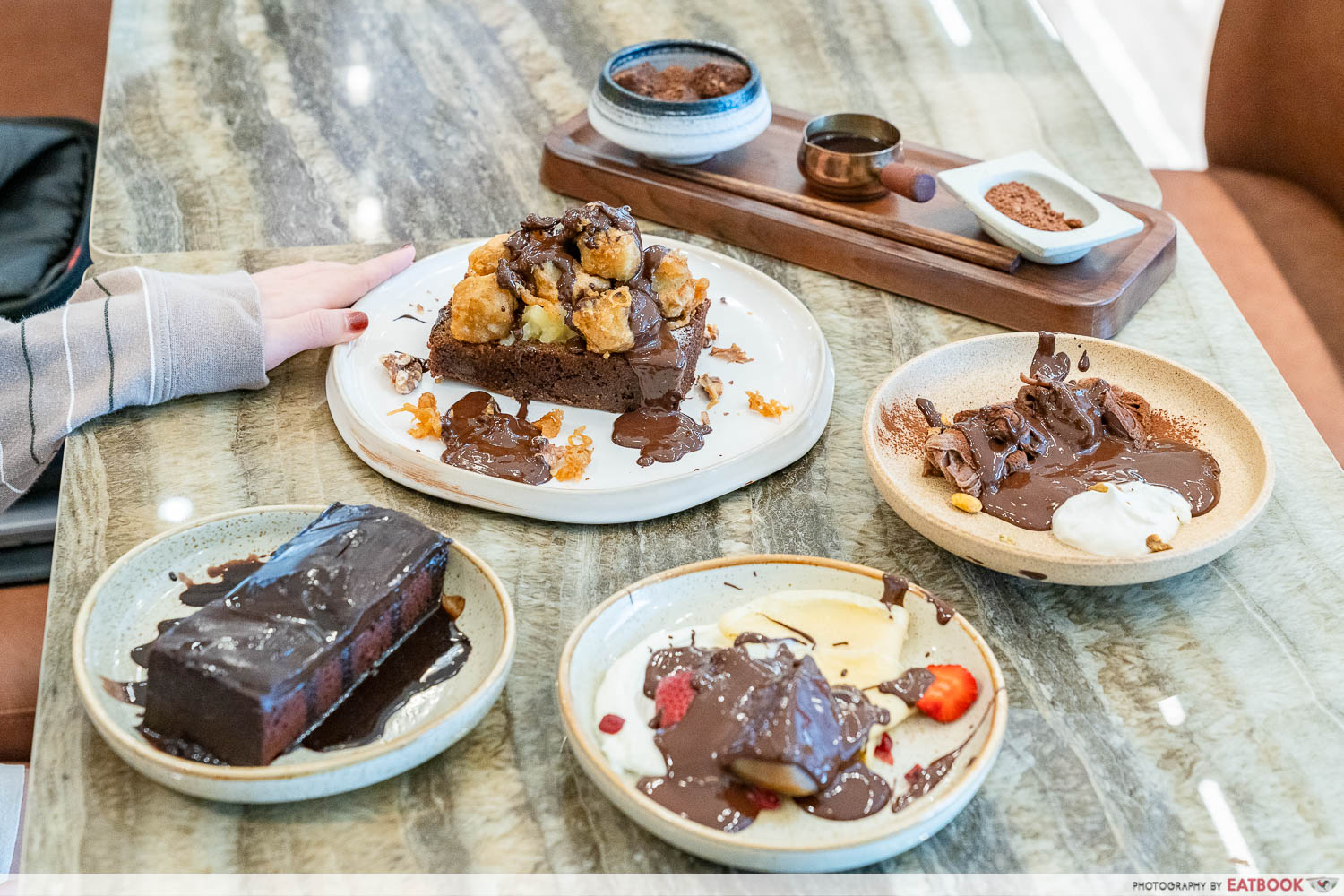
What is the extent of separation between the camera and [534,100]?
282cm

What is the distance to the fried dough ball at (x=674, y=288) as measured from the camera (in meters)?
A: 1.82

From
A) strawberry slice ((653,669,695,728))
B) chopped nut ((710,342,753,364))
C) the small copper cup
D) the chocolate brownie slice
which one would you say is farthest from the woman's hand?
strawberry slice ((653,669,695,728))

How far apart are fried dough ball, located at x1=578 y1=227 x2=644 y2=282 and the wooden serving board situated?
1.72 ft

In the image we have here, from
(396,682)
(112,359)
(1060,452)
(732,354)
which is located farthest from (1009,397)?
(112,359)

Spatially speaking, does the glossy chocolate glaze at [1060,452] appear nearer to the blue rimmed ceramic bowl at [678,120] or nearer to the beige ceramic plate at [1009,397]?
the beige ceramic plate at [1009,397]

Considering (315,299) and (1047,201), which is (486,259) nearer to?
(315,299)

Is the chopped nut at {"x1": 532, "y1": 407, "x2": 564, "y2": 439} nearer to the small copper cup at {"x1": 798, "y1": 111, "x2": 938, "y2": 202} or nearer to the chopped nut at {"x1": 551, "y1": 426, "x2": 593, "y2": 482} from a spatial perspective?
the chopped nut at {"x1": 551, "y1": 426, "x2": 593, "y2": 482}

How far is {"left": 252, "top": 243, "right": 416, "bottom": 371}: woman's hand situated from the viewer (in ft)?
6.19

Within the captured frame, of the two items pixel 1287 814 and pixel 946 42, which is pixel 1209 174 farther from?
pixel 1287 814

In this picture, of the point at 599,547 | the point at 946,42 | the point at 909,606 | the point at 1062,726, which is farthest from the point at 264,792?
the point at 946,42

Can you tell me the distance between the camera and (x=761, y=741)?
1.15 m

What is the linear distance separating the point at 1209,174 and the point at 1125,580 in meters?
1.80

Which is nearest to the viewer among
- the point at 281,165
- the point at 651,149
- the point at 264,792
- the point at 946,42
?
the point at 264,792

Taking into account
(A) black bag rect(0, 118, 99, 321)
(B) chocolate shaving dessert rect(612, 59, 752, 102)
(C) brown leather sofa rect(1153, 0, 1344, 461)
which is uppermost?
(B) chocolate shaving dessert rect(612, 59, 752, 102)
